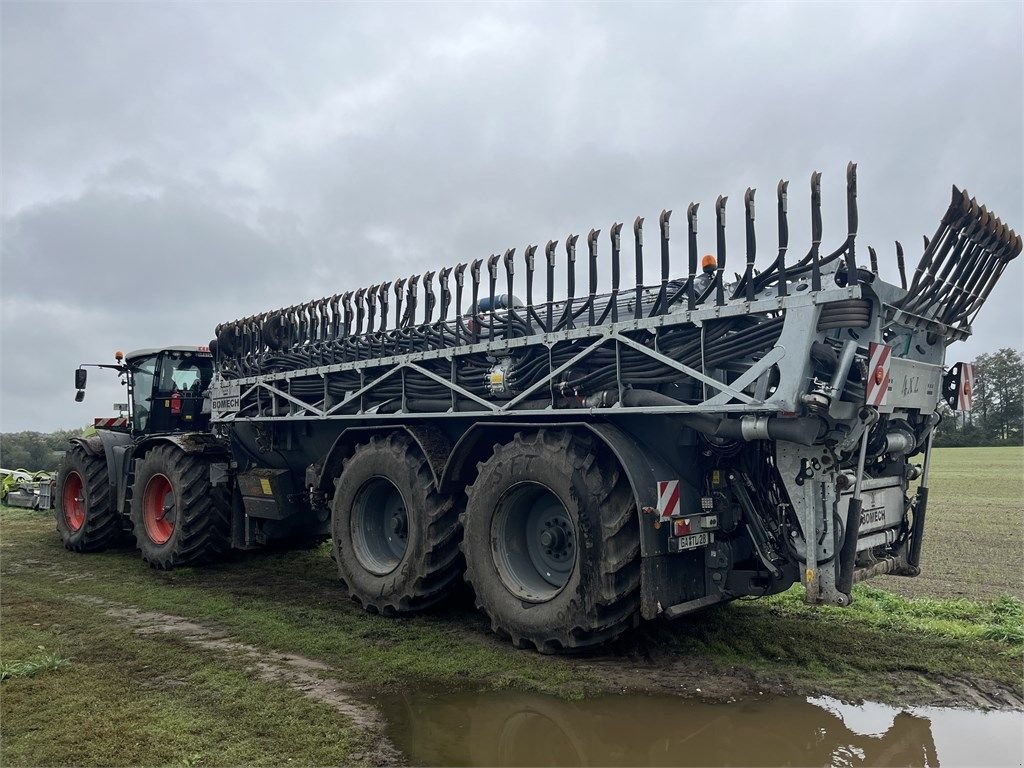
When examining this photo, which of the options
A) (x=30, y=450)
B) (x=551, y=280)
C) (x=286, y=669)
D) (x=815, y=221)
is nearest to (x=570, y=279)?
(x=551, y=280)

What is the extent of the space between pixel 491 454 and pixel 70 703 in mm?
3407

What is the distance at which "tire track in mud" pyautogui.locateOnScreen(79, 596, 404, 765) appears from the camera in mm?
4039

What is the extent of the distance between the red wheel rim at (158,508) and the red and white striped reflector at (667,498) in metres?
6.86

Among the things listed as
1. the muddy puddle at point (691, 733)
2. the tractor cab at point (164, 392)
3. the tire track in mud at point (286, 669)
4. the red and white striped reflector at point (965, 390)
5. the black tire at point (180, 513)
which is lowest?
the muddy puddle at point (691, 733)

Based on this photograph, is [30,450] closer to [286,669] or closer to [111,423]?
[111,423]

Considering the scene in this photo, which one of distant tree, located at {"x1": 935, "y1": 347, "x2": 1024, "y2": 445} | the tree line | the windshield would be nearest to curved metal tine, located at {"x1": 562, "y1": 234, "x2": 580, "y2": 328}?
the windshield

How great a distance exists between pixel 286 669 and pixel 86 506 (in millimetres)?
6697

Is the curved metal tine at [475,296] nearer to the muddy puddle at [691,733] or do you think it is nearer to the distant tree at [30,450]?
the muddy puddle at [691,733]

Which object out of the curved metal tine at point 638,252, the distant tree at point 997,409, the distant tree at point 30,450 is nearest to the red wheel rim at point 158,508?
the curved metal tine at point 638,252

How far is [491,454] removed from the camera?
6.44m

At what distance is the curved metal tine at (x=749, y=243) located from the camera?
4.77 m

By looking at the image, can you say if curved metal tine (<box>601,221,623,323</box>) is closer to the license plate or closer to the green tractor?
the license plate

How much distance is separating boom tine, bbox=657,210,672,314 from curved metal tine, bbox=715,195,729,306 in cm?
35

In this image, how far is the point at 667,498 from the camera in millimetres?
5016
